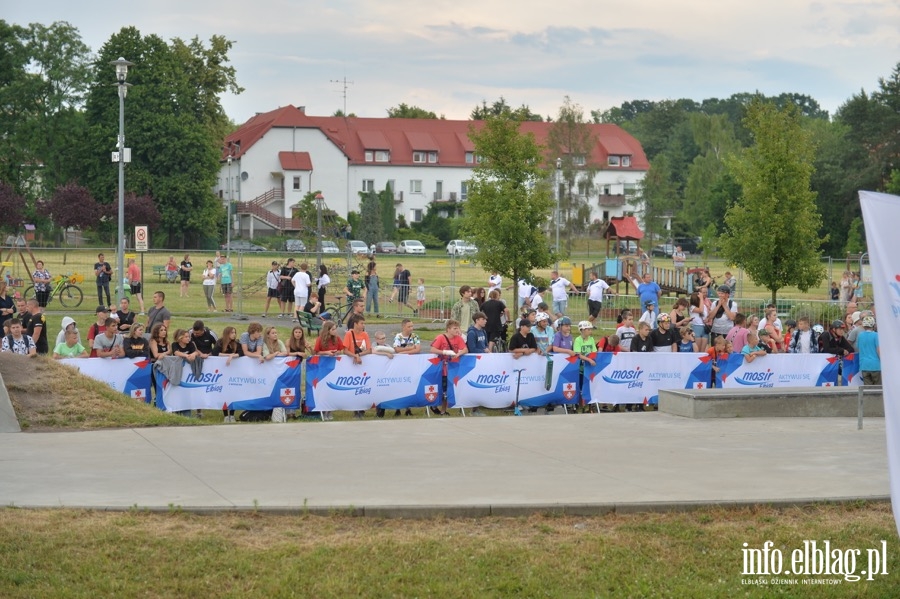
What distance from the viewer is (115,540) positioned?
9.04 meters

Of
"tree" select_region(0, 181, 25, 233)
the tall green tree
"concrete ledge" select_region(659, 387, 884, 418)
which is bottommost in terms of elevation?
"concrete ledge" select_region(659, 387, 884, 418)

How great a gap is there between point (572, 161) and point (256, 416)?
255ft

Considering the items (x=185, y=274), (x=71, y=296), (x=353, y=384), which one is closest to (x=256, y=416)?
(x=353, y=384)

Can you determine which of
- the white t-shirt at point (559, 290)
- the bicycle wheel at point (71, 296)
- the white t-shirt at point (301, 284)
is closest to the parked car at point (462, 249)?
the white t-shirt at point (301, 284)

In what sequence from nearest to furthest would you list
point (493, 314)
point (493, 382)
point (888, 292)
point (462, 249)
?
point (888, 292), point (493, 382), point (493, 314), point (462, 249)

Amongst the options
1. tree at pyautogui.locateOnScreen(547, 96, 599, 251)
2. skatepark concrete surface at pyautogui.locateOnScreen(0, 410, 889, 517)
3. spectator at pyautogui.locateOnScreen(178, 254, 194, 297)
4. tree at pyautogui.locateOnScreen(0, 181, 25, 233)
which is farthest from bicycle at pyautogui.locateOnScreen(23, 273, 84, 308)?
tree at pyautogui.locateOnScreen(547, 96, 599, 251)

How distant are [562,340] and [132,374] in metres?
6.98

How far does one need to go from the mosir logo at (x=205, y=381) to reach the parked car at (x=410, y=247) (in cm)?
6280

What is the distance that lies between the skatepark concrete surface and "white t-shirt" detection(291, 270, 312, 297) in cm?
1625

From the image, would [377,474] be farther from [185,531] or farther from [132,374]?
[132,374]

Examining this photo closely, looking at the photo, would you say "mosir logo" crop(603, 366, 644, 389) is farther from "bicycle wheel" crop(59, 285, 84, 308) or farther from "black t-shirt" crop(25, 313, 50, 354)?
"bicycle wheel" crop(59, 285, 84, 308)

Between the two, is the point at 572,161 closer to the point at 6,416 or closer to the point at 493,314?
the point at 493,314

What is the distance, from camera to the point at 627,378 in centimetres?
1831

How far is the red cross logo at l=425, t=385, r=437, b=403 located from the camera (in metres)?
17.3
